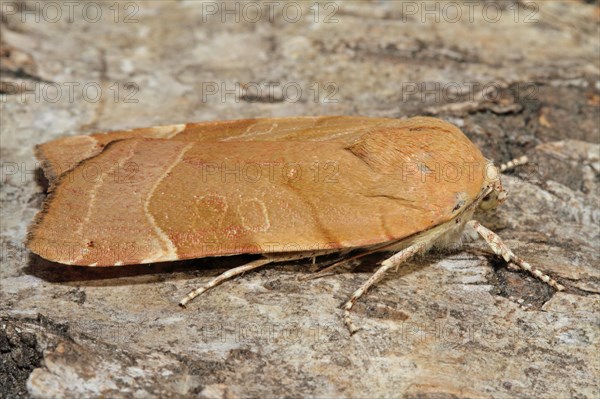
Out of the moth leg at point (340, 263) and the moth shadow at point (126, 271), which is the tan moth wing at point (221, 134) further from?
the moth leg at point (340, 263)

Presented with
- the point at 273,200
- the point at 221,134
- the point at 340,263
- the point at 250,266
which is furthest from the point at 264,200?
the point at 221,134

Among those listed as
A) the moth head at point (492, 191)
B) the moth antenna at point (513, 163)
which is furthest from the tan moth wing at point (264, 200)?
the moth antenna at point (513, 163)

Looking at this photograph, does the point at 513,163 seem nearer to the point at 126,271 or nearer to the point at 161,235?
the point at 161,235

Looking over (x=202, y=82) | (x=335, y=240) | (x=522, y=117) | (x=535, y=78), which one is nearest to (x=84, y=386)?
(x=335, y=240)

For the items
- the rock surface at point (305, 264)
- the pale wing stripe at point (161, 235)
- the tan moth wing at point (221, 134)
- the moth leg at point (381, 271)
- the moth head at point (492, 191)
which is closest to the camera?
the rock surface at point (305, 264)

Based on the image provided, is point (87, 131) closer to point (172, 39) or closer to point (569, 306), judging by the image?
point (172, 39)

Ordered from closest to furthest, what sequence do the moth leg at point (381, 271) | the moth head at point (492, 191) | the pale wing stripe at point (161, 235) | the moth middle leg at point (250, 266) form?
the moth leg at point (381, 271) < the pale wing stripe at point (161, 235) < the moth middle leg at point (250, 266) < the moth head at point (492, 191)
